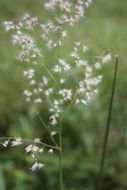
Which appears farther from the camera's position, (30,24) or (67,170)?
(67,170)

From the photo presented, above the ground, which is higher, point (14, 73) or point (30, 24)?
point (14, 73)

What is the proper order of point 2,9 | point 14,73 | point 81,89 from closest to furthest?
point 81,89, point 14,73, point 2,9

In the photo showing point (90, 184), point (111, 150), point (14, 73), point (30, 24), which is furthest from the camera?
point (14, 73)

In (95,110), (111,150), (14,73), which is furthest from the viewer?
(14,73)

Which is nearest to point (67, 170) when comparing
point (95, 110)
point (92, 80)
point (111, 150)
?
point (111, 150)

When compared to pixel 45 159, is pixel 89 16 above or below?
above

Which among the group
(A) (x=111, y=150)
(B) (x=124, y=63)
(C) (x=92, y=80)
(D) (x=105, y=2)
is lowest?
(A) (x=111, y=150)

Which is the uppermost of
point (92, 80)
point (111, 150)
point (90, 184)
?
point (92, 80)

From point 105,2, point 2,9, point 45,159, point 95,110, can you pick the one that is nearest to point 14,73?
point 95,110

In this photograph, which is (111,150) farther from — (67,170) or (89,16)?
(89,16)

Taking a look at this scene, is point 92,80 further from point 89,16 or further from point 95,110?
point 89,16
